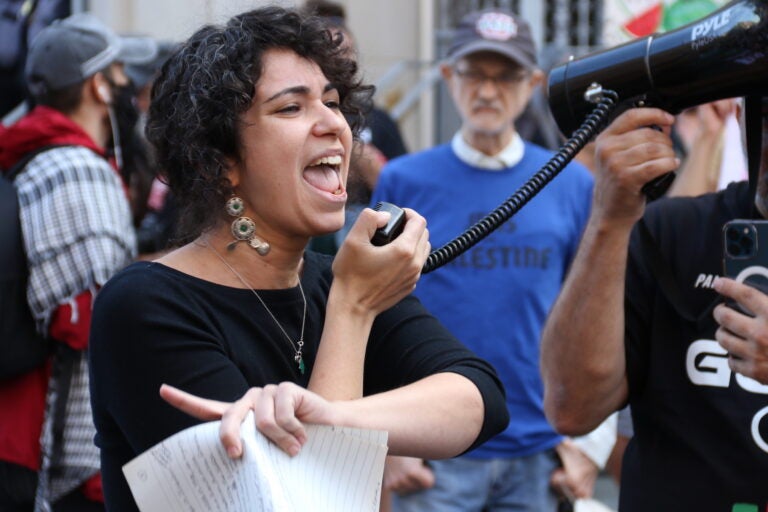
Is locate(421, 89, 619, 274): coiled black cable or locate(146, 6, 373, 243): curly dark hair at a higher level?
locate(146, 6, 373, 243): curly dark hair

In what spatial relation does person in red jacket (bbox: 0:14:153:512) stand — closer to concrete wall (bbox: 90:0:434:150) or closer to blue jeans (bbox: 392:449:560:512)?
blue jeans (bbox: 392:449:560:512)

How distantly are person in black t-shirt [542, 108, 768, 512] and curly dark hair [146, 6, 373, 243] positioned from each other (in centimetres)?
62

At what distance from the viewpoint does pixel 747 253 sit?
7.59 ft

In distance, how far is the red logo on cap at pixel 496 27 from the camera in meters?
4.56

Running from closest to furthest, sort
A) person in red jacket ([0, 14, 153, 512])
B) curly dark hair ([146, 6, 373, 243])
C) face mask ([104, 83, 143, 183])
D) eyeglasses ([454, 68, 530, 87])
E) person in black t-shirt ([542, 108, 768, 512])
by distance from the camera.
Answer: curly dark hair ([146, 6, 373, 243]) → person in black t-shirt ([542, 108, 768, 512]) → person in red jacket ([0, 14, 153, 512]) → face mask ([104, 83, 143, 183]) → eyeglasses ([454, 68, 530, 87])

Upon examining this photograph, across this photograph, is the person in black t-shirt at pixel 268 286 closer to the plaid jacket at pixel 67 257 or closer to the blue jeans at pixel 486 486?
the plaid jacket at pixel 67 257

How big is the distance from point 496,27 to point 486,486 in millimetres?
1668


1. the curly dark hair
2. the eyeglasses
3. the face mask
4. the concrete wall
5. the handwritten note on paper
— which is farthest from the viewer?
the concrete wall

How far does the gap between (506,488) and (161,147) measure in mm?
2024

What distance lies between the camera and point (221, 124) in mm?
2266

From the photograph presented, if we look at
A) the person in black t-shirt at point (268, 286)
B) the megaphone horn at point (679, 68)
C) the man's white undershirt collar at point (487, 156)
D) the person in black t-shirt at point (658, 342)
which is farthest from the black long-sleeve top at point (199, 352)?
the man's white undershirt collar at point (487, 156)

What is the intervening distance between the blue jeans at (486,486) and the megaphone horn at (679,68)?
1619 millimetres

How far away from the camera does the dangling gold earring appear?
227cm

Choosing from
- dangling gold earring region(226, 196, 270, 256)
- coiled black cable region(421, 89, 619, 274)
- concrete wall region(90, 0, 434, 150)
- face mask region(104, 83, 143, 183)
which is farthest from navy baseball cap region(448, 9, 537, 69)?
concrete wall region(90, 0, 434, 150)
